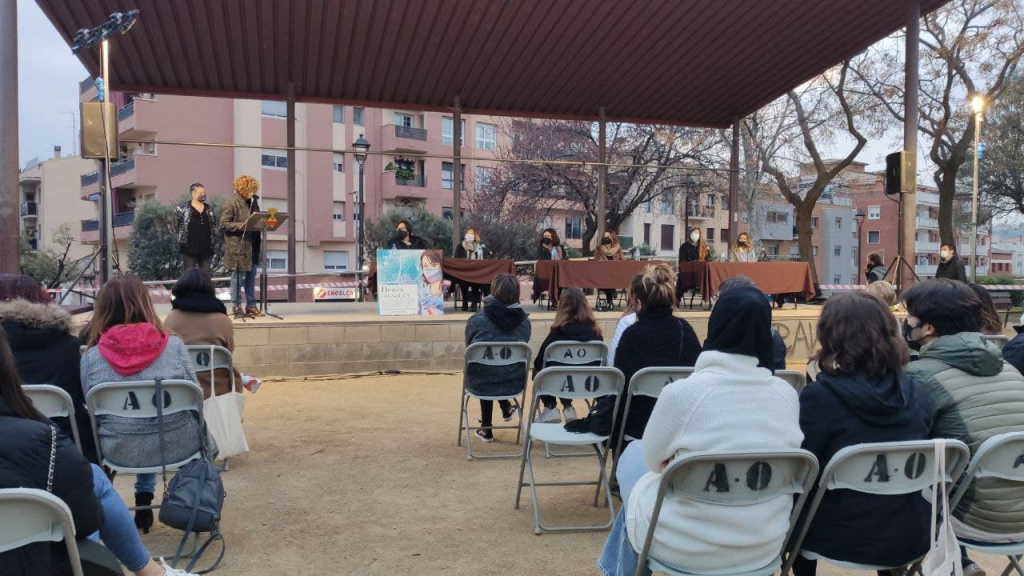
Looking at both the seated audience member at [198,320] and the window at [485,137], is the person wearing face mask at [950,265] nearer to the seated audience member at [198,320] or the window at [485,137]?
the seated audience member at [198,320]

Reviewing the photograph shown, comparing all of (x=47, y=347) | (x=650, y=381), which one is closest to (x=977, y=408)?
(x=650, y=381)

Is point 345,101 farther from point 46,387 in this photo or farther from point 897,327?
point 897,327

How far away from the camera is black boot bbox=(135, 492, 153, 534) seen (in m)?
3.71

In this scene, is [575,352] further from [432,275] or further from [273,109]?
[273,109]

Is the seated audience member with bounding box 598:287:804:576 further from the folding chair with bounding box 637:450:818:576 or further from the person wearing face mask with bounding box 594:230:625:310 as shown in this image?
the person wearing face mask with bounding box 594:230:625:310

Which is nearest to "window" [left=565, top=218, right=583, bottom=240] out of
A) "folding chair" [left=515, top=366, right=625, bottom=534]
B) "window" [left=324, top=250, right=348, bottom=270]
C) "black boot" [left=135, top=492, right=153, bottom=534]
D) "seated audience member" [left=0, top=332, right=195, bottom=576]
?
"window" [left=324, top=250, right=348, bottom=270]

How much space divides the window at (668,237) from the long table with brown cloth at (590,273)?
4014 centimetres

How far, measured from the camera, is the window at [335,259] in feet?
118

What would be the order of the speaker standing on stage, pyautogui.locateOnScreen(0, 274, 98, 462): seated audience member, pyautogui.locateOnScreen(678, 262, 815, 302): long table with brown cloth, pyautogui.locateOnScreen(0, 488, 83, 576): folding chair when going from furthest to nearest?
pyautogui.locateOnScreen(678, 262, 815, 302): long table with brown cloth
the speaker standing on stage
pyautogui.locateOnScreen(0, 274, 98, 462): seated audience member
pyautogui.locateOnScreen(0, 488, 83, 576): folding chair

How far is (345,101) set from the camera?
12492 mm

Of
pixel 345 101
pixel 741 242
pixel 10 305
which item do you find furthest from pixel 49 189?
pixel 10 305

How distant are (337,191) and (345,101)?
23.9 m

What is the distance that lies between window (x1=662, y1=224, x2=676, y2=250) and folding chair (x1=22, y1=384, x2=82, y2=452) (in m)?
48.2

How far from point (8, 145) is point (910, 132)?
11726 mm
